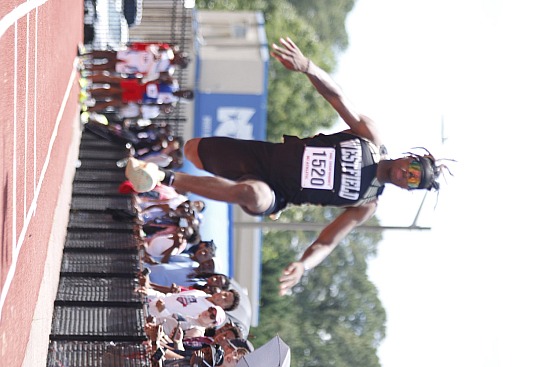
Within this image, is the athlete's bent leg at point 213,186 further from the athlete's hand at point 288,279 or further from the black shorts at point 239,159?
the athlete's hand at point 288,279

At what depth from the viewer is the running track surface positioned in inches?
211

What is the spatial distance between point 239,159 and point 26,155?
1815mm

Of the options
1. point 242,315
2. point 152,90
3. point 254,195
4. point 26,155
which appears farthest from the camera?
point 152,90

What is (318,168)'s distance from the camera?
25.2 ft

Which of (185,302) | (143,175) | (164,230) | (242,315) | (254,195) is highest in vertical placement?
(143,175)

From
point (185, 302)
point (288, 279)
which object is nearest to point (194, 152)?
point (288, 279)

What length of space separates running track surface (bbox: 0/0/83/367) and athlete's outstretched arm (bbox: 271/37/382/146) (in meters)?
1.83

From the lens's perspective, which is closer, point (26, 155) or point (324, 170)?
point (26, 155)

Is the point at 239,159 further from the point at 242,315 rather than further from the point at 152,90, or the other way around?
the point at 152,90

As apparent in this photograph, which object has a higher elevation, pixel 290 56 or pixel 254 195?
pixel 290 56

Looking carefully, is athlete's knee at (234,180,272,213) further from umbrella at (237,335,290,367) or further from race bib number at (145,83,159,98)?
race bib number at (145,83,159,98)

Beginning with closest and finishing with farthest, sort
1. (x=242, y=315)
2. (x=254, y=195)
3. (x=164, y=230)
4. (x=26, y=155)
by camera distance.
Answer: (x=26, y=155) → (x=254, y=195) → (x=164, y=230) → (x=242, y=315)

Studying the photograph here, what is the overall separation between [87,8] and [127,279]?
20.8 feet

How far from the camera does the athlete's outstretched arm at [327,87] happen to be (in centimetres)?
764
